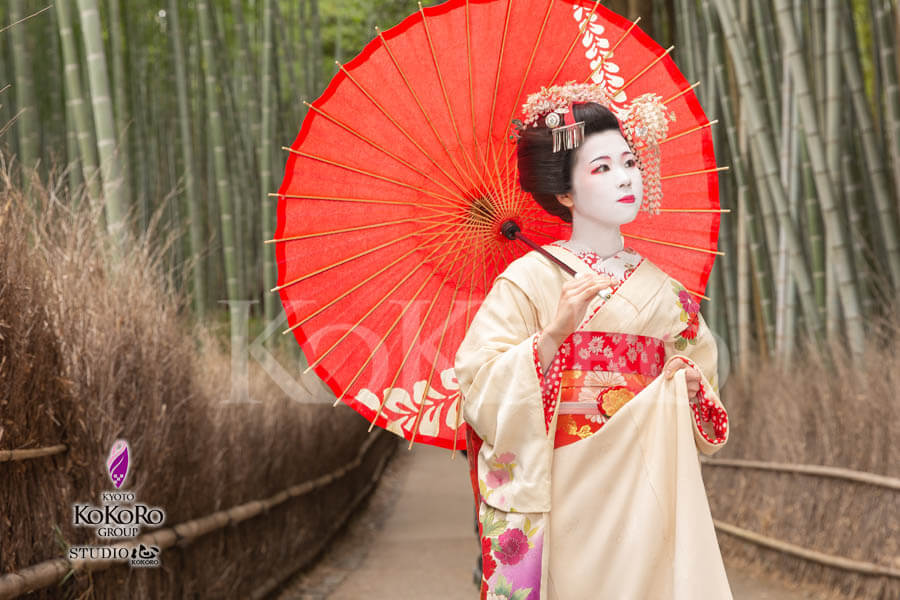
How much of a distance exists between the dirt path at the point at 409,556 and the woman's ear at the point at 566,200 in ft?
8.58

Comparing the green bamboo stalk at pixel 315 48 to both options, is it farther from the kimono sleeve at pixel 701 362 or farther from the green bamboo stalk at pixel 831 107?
the kimono sleeve at pixel 701 362

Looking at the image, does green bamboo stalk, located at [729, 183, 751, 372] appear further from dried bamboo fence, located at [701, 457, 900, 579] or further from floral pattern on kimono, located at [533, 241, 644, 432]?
floral pattern on kimono, located at [533, 241, 644, 432]

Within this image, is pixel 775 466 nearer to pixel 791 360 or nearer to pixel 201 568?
pixel 791 360

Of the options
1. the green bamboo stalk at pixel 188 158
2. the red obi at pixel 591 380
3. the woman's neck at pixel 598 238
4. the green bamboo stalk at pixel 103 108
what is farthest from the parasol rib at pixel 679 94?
the green bamboo stalk at pixel 188 158

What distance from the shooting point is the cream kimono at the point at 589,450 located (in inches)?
76.0

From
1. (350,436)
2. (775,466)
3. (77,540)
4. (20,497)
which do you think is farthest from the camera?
(350,436)

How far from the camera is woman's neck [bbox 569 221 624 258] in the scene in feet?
6.93

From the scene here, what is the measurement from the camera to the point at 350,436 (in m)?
7.81

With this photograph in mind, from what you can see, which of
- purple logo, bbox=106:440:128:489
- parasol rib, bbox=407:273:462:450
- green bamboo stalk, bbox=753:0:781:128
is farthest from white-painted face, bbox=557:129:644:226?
green bamboo stalk, bbox=753:0:781:128

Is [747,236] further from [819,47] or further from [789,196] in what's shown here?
[819,47]

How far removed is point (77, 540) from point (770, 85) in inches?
149

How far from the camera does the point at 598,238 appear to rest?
2.11 meters

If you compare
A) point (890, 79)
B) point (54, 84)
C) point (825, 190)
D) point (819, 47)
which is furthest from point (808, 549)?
point (54, 84)

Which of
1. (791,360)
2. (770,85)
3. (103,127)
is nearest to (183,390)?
(103,127)
